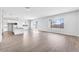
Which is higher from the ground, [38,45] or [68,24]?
[68,24]

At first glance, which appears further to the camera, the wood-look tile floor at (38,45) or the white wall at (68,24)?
the white wall at (68,24)

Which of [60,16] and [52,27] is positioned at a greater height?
[60,16]

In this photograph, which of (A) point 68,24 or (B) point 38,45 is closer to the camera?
(B) point 38,45

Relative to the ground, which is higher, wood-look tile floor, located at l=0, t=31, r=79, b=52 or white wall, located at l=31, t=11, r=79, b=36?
white wall, located at l=31, t=11, r=79, b=36

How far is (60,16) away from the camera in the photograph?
861 cm

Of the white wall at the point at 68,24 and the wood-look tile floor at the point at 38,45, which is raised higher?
the white wall at the point at 68,24

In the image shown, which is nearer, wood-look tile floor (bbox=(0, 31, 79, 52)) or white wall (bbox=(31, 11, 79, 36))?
wood-look tile floor (bbox=(0, 31, 79, 52))
